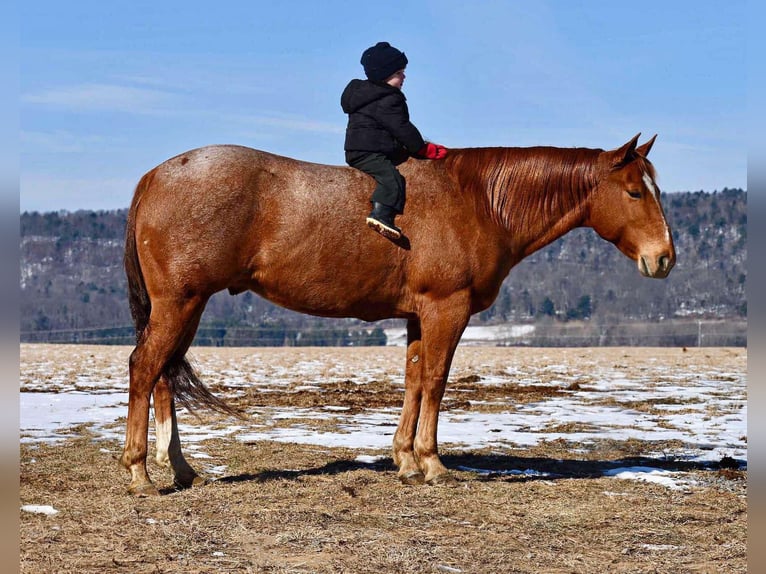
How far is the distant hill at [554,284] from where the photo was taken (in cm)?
11431

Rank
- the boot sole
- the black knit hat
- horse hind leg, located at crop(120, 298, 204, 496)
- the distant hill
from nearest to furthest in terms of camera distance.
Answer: horse hind leg, located at crop(120, 298, 204, 496)
the boot sole
the black knit hat
the distant hill

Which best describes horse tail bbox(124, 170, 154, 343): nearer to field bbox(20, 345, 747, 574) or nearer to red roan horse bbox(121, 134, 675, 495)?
red roan horse bbox(121, 134, 675, 495)

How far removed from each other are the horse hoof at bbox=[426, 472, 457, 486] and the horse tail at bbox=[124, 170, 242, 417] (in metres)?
1.88

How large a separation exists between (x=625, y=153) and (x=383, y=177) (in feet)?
6.41

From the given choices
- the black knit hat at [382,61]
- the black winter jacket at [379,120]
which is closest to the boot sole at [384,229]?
the black winter jacket at [379,120]

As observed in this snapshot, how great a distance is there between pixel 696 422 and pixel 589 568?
20.4ft

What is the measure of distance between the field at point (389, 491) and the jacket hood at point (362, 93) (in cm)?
288

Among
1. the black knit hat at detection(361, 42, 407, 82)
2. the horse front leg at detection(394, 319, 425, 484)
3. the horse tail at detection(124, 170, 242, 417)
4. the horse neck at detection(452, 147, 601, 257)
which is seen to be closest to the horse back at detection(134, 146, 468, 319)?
the horse tail at detection(124, 170, 242, 417)

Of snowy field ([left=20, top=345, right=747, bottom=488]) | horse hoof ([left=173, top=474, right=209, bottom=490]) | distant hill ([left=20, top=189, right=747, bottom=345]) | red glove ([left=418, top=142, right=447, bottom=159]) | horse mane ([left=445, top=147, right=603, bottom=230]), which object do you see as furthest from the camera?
distant hill ([left=20, top=189, right=747, bottom=345])

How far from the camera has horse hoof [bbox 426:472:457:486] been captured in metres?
6.40

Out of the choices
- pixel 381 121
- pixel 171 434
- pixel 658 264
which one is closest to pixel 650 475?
pixel 658 264

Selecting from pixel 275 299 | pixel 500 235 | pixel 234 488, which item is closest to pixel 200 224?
pixel 275 299

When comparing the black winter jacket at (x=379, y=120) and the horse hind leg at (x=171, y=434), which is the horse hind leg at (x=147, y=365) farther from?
the black winter jacket at (x=379, y=120)

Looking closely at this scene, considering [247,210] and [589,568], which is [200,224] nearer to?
[247,210]
